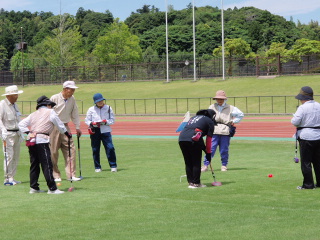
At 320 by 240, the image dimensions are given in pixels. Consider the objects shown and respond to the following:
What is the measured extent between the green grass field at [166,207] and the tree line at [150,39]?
6189 centimetres

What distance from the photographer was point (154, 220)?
9281mm

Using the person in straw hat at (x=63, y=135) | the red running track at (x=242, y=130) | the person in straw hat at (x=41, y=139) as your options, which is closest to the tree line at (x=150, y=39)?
the red running track at (x=242, y=130)

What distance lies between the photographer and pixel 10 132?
45.9 feet

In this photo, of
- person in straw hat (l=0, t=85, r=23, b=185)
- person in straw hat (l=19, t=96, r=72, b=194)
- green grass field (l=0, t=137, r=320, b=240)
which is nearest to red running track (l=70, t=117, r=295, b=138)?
green grass field (l=0, t=137, r=320, b=240)

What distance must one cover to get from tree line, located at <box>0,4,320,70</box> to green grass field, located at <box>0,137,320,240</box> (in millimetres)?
61893

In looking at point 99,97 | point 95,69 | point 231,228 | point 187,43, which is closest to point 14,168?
point 99,97

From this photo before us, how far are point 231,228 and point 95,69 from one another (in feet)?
232

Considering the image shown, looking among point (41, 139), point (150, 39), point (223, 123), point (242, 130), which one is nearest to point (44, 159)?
point (41, 139)

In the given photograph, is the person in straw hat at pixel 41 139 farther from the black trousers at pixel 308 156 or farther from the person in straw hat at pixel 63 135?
the black trousers at pixel 308 156

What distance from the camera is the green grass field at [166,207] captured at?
334 inches

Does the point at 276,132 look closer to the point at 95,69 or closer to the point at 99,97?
the point at 99,97

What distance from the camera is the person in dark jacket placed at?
12328 mm

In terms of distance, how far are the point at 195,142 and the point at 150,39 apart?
389 feet

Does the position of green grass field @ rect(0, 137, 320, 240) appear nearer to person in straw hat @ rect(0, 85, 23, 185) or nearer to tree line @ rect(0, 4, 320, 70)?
person in straw hat @ rect(0, 85, 23, 185)
